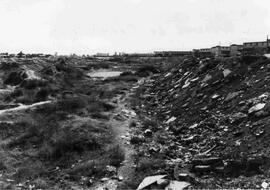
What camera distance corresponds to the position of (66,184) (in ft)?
35.2

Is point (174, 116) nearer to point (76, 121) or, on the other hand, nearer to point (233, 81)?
point (233, 81)

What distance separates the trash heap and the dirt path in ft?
2.43

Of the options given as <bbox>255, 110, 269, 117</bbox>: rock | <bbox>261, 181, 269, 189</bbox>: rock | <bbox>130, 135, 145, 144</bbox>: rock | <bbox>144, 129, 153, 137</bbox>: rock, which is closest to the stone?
<bbox>261, 181, 269, 189</bbox>: rock

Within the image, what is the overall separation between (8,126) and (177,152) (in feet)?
29.2

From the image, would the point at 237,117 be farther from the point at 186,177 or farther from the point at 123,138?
the point at 186,177

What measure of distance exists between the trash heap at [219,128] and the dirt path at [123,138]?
0.74 metres

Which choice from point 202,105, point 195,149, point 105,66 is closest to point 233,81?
point 202,105

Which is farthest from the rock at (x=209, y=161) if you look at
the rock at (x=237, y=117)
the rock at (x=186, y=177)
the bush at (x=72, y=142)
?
the bush at (x=72, y=142)

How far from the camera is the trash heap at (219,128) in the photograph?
31.8ft

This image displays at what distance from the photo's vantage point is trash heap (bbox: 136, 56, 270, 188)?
9.70m

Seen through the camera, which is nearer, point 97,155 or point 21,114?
point 97,155

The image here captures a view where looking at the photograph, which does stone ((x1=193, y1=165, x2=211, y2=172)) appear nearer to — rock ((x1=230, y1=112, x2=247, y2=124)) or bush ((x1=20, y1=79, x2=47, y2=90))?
rock ((x1=230, y1=112, x2=247, y2=124))

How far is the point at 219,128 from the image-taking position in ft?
45.8

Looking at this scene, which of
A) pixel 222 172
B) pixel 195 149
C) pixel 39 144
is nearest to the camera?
pixel 222 172
